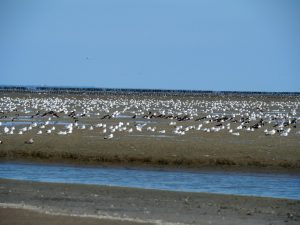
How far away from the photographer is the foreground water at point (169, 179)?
61.0ft

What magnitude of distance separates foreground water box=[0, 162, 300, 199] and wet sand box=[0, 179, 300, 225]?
1.10 metres

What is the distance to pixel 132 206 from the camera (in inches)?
608

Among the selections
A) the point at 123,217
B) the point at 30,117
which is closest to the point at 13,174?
the point at 123,217

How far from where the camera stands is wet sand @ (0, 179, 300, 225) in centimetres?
1362

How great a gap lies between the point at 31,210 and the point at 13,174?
7201 mm

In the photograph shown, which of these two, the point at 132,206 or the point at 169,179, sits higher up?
the point at 132,206

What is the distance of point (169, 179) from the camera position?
20344mm

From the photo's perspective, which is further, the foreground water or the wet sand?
the foreground water

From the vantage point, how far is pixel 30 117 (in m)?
45.6

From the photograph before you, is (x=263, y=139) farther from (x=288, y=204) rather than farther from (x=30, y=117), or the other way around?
(x=30, y=117)

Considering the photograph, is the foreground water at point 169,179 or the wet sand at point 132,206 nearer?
the wet sand at point 132,206

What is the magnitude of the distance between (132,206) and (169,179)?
4983mm

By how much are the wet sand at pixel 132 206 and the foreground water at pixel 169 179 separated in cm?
110

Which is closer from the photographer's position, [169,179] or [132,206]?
[132,206]
